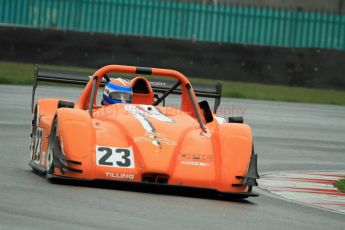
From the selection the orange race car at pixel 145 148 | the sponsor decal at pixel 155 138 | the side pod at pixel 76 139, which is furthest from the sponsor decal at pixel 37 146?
the sponsor decal at pixel 155 138

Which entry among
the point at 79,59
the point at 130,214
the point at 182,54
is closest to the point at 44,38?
the point at 79,59

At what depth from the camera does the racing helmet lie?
37.5 ft

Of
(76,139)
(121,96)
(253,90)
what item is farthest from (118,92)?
(253,90)

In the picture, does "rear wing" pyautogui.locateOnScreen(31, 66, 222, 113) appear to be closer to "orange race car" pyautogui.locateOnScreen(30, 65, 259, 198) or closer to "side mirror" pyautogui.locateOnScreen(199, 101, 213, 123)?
"side mirror" pyautogui.locateOnScreen(199, 101, 213, 123)

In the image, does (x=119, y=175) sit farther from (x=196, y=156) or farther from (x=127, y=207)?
(x=127, y=207)

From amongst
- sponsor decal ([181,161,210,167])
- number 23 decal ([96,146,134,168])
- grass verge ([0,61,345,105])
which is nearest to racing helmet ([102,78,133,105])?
number 23 decal ([96,146,134,168])

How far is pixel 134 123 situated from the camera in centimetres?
1034

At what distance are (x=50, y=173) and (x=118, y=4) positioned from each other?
23.3m

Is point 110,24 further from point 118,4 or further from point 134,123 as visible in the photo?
point 134,123

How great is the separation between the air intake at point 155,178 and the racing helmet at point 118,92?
1.80 m

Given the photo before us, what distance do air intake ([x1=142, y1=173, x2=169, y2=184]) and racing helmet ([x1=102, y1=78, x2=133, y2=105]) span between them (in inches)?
70.8

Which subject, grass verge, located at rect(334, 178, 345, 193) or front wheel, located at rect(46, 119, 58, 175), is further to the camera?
grass verge, located at rect(334, 178, 345, 193)

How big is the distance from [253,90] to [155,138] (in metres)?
19.2

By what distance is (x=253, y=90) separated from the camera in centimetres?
2917
